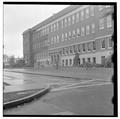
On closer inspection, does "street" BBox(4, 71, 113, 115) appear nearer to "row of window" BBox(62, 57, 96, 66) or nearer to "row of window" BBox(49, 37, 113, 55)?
"row of window" BBox(62, 57, 96, 66)

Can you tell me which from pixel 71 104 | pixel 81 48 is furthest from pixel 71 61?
pixel 71 104

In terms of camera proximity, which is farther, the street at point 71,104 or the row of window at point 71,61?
the row of window at point 71,61

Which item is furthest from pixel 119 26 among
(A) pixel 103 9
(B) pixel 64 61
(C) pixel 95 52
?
(B) pixel 64 61

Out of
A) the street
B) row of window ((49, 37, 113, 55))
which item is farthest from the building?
the street

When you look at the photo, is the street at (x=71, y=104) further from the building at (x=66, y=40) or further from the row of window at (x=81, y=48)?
the row of window at (x=81, y=48)

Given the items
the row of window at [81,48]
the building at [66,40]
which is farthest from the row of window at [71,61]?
the row of window at [81,48]

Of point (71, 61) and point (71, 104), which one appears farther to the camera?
point (71, 61)

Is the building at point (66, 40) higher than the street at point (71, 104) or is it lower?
higher

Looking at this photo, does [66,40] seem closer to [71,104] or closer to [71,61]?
[71,61]

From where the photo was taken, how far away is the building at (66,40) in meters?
3.66

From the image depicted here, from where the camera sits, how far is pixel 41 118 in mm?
2594

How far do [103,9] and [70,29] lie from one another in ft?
3.75

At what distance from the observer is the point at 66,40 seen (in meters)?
3.96

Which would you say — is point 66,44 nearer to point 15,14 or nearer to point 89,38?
point 89,38
